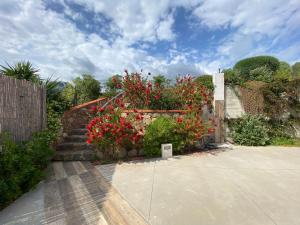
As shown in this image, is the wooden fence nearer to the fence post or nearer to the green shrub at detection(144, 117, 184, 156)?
the green shrub at detection(144, 117, 184, 156)

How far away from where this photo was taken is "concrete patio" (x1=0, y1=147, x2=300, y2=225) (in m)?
2.20

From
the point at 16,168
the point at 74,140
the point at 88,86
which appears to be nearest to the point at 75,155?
the point at 74,140

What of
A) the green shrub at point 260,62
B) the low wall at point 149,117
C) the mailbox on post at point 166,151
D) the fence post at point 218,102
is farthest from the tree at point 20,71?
the green shrub at point 260,62

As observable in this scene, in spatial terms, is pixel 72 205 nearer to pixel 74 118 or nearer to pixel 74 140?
pixel 74 140

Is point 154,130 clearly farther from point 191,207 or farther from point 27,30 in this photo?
point 27,30

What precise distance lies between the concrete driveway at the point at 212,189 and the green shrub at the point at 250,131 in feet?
A: 5.04

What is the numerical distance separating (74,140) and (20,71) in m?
2.54

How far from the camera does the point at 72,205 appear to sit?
98.9 inches

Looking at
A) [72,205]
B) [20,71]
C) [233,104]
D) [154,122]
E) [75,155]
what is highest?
[20,71]

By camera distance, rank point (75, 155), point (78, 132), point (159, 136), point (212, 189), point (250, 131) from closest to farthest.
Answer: point (212, 189) → point (75, 155) → point (159, 136) → point (78, 132) → point (250, 131)

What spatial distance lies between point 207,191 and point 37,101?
4345mm

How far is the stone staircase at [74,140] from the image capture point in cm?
471

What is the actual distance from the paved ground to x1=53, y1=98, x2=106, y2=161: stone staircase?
118 cm

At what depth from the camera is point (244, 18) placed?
23.2 ft
